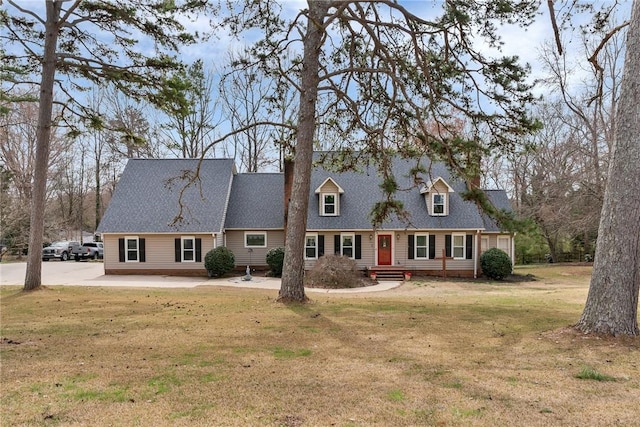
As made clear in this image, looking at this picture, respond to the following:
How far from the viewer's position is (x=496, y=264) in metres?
24.0

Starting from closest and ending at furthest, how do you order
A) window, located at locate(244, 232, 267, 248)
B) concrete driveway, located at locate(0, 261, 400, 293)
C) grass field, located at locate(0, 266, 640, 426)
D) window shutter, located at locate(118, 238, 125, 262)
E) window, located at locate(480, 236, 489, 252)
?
grass field, located at locate(0, 266, 640, 426)
concrete driveway, located at locate(0, 261, 400, 293)
window shutter, located at locate(118, 238, 125, 262)
window, located at locate(244, 232, 267, 248)
window, located at locate(480, 236, 489, 252)

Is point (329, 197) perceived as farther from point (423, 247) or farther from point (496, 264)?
point (496, 264)

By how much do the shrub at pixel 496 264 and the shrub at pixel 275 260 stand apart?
1087cm

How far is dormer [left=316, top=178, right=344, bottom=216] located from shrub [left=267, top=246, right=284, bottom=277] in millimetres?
3544

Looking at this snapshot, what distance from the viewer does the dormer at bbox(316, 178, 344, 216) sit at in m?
25.3

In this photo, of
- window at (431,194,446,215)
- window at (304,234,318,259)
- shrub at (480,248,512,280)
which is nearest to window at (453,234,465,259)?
shrub at (480,248,512,280)

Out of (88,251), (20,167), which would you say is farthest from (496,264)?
(20,167)

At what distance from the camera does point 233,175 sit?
28.9m

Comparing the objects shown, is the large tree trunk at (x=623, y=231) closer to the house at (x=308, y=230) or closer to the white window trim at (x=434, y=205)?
the house at (x=308, y=230)

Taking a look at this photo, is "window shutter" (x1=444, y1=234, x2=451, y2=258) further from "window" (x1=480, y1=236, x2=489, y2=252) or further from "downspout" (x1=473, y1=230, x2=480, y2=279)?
"window" (x1=480, y1=236, x2=489, y2=252)

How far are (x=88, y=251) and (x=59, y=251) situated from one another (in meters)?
1.99

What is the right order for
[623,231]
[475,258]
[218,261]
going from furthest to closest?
[475,258], [218,261], [623,231]

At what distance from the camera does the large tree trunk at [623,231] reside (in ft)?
22.5

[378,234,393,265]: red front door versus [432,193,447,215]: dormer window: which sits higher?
[432,193,447,215]: dormer window
